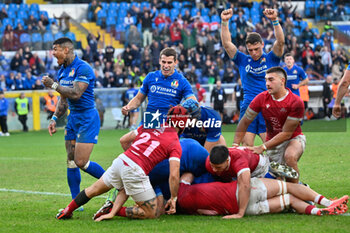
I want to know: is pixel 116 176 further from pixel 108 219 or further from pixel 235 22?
pixel 235 22

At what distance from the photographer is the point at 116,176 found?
7363mm

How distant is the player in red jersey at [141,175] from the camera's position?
7.23 metres

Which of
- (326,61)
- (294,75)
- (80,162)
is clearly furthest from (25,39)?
(80,162)

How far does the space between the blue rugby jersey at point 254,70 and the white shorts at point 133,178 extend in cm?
354

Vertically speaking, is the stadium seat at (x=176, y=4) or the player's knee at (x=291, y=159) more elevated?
the stadium seat at (x=176, y=4)

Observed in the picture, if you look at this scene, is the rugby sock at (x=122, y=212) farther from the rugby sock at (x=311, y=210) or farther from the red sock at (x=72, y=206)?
the rugby sock at (x=311, y=210)

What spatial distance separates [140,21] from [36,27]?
227 inches

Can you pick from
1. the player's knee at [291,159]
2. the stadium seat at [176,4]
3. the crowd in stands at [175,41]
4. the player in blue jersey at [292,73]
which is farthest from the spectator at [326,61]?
the player's knee at [291,159]

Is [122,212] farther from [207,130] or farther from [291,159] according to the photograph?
[291,159]

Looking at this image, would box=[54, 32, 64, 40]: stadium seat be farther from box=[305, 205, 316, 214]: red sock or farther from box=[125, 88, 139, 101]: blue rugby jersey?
box=[305, 205, 316, 214]: red sock

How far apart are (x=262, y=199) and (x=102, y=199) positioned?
9.69 feet

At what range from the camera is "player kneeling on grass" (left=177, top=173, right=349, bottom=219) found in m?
7.28

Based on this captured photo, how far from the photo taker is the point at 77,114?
874 centimetres

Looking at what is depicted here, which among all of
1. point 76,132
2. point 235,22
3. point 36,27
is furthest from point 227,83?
point 76,132
